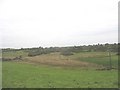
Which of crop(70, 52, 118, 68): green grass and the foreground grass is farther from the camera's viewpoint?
crop(70, 52, 118, 68): green grass

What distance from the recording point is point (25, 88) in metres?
20.7

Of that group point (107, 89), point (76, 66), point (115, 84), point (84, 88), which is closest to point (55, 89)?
point (84, 88)

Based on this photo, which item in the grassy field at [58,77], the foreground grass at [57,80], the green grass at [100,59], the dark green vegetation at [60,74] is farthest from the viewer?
the green grass at [100,59]

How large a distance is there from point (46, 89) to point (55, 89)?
27.2 inches

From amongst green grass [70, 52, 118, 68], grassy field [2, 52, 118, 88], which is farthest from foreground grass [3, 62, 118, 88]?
green grass [70, 52, 118, 68]

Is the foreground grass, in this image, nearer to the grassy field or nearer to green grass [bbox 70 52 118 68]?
the grassy field

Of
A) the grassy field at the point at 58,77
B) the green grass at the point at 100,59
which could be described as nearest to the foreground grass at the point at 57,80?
the grassy field at the point at 58,77

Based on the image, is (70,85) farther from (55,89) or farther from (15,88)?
(15,88)

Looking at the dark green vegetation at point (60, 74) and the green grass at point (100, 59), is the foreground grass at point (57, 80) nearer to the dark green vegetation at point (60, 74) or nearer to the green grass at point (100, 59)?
the dark green vegetation at point (60, 74)

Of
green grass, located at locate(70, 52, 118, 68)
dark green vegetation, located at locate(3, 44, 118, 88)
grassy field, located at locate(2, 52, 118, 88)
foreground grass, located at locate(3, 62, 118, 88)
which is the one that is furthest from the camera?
green grass, located at locate(70, 52, 118, 68)

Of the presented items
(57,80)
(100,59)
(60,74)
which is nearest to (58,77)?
(57,80)

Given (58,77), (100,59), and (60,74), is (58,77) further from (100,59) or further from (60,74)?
(100,59)

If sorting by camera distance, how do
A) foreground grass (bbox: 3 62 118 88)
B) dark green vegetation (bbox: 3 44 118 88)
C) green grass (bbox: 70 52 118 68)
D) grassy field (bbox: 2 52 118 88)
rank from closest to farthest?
foreground grass (bbox: 3 62 118 88)
grassy field (bbox: 2 52 118 88)
dark green vegetation (bbox: 3 44 118 88)
green grass (bbox: 70 52 118 68)

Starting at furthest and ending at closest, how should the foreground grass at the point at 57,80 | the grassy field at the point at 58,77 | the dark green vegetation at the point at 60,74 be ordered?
1. the dark green vegetation at the point at 60,74
2. the grassy field at the point at 58,77
3. the foreground grass at the point at 57,80
